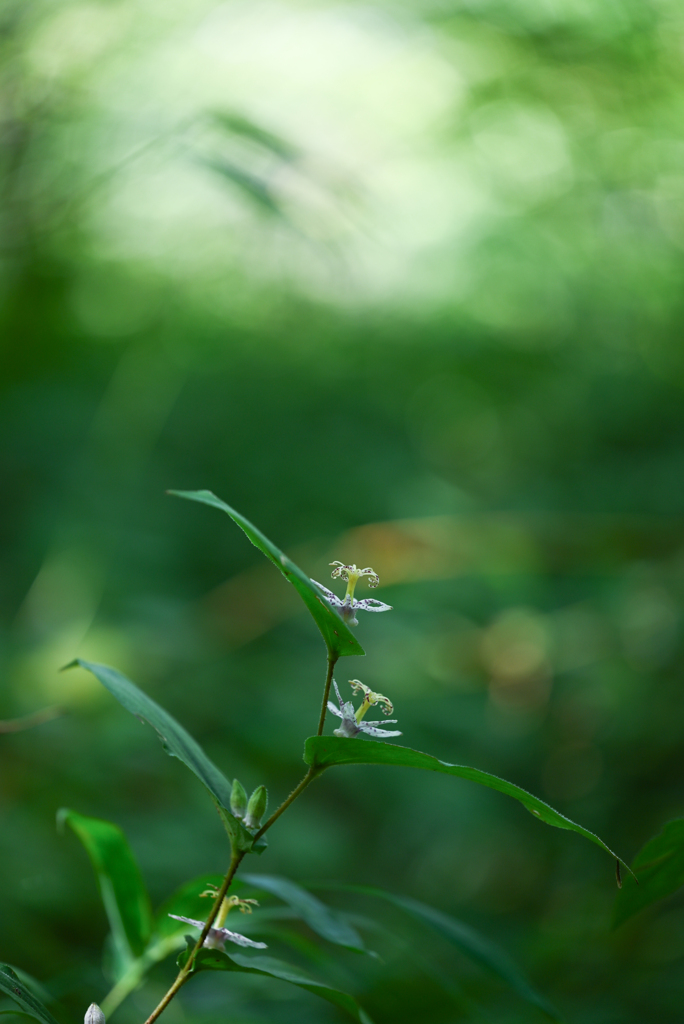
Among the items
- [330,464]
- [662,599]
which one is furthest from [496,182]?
[662,599]

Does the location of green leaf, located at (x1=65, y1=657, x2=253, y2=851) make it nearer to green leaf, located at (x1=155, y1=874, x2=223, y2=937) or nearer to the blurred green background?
green leaf, located at (x1=155, y1=874, x2=223, y2=937)

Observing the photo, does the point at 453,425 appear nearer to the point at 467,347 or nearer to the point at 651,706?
the point at 467,347

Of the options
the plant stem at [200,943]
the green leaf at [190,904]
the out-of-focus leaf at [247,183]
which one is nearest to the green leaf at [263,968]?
the plant stem at [200,943]

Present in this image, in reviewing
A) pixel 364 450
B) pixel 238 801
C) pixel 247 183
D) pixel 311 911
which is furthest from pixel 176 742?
pixel 364 450

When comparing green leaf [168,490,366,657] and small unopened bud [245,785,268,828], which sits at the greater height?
green leaf [168,490,366,657]

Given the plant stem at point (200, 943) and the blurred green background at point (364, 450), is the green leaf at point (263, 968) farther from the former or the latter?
the blurred green background at point (364, 450)

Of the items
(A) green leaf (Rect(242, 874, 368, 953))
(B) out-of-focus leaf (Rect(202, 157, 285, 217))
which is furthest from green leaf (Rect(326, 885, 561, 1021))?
(B) out-of-focus leaf (Rect(202, 157, 285, 217))

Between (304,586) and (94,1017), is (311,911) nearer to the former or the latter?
(94,1017)
